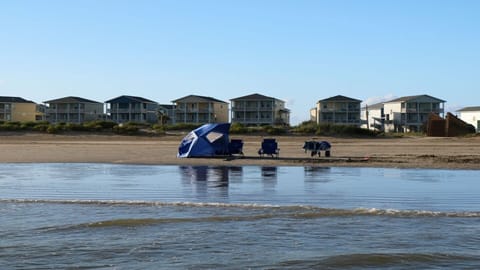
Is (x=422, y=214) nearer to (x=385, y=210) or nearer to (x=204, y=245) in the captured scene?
(x=385, y=210)

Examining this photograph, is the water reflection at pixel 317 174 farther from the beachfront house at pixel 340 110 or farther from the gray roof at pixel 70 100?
the gray roof at pixel 70 100

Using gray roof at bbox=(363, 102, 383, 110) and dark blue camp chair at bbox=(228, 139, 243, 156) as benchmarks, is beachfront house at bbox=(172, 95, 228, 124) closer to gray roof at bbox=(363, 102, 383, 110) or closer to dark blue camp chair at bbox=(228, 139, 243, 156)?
gray roof at bbox=(363, 102, 383, 110)

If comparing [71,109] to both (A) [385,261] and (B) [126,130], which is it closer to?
(B) [126,130]

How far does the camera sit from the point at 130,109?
4616 inches

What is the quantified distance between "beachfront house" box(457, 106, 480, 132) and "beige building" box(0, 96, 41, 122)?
82.5 meters

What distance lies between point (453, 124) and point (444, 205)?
57.6m

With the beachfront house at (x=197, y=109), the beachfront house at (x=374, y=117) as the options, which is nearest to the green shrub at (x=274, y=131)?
the beachfront house at (x=197, y=109)

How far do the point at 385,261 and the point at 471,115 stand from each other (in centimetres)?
11527

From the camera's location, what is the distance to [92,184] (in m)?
20.5

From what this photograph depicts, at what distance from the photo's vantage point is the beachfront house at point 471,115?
114 m

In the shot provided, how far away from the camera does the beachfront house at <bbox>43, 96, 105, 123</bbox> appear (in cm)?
11688

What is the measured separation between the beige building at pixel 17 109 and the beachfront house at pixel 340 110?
56884 millimetres

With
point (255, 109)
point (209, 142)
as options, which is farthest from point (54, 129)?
point (255, 109)

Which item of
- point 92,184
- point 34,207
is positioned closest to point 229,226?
point 34,207
